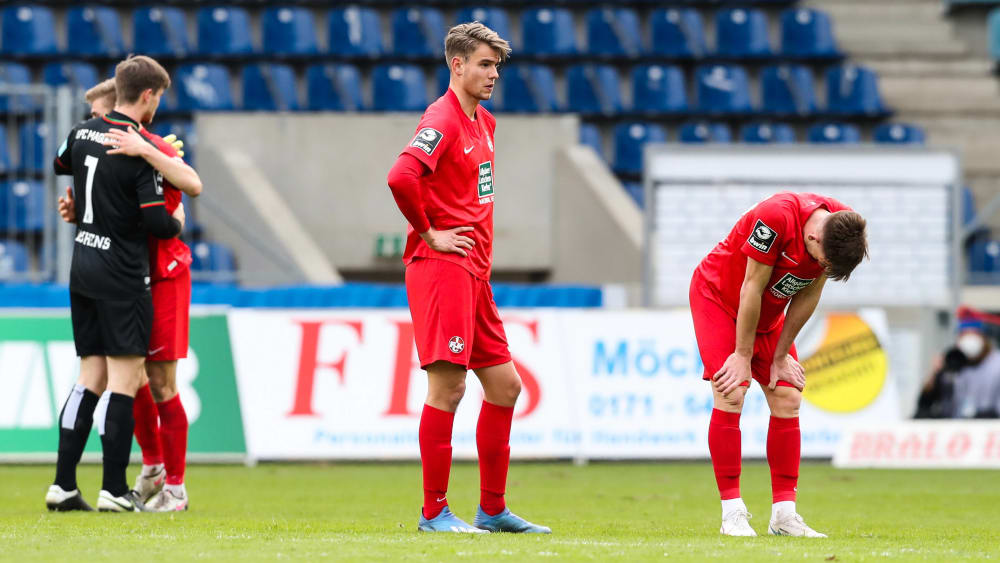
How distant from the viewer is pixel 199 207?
17875mm

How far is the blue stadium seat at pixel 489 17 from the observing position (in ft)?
66.8

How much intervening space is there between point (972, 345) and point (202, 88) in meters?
10.0

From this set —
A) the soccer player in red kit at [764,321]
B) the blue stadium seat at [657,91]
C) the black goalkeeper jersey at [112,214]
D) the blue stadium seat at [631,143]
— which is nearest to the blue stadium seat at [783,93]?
the blue stadium seat at [657,91]

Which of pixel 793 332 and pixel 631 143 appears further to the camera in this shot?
pixel 631 143

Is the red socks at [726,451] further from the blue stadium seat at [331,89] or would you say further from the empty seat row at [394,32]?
the empty seat row at [394,32]

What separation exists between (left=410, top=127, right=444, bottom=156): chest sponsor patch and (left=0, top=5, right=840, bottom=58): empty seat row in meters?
14.1

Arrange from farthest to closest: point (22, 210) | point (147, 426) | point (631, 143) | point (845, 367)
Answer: point (631, 143)
point (22, 210)
point (845, 367)
point (147, 426)

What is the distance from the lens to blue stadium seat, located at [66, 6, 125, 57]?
1914cm

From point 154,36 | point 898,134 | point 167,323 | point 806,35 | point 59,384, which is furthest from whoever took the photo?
point 806,35

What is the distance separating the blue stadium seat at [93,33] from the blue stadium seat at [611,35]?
618 cm

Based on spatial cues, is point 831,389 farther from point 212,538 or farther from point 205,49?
point 205,49

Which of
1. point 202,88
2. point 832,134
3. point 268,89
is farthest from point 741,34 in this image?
point 202,88

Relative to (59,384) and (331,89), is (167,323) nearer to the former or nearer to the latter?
(59,384)

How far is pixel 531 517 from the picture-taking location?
7.71 meters
